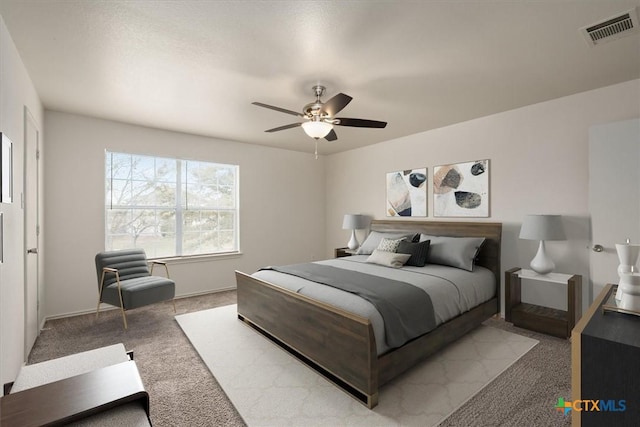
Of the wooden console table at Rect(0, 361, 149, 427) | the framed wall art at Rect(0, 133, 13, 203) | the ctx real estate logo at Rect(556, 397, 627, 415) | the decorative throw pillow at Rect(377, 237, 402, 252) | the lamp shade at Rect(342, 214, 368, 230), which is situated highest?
the framed wall art at Rect(0, 133, 13, 203)

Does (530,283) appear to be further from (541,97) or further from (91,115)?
(91,115)

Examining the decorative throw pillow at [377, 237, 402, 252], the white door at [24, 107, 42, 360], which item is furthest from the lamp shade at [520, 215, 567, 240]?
the white door at [24, 107, 42, 360]

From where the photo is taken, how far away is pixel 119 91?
3.13m

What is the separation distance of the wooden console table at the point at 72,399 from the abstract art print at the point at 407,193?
412 cm

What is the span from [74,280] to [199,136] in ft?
8.57

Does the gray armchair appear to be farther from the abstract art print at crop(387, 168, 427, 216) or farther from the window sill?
the abstract art print at crop(387, 168, 427, 216)

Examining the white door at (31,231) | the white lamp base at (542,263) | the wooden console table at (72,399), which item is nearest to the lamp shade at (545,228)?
the white lamp base at (542,263)

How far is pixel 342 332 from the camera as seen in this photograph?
2.19 meters

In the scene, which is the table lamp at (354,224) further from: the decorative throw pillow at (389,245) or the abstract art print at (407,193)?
the decorative throw pillow at (389,245)

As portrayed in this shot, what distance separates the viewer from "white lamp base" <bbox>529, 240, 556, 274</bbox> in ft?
10.6

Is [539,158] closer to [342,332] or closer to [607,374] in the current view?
[607,374]

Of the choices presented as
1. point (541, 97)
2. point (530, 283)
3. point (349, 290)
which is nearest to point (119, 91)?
point (349, 290)

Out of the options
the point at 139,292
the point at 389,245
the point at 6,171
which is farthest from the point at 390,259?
the point at 6,171

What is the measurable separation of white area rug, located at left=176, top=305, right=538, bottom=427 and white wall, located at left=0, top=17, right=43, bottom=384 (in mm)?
1317
